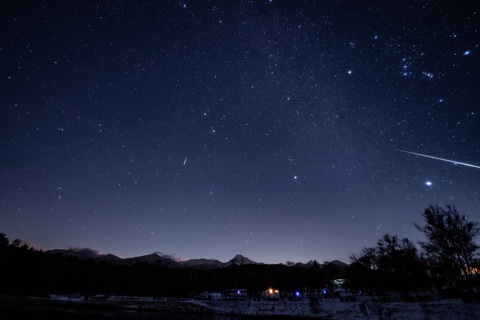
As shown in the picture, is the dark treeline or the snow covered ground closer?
the snow covered ground

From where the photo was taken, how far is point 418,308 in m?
29.9

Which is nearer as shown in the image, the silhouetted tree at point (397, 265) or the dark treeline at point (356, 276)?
the dark treeline at point (356, 276)

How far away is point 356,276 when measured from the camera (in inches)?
2820

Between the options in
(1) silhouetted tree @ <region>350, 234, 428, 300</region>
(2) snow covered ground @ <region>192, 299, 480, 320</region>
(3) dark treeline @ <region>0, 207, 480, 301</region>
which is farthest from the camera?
(1) silhouetted tree @ <region>350, 234, 428, 300</region>

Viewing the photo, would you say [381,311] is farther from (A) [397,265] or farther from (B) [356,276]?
(B) [356,276]

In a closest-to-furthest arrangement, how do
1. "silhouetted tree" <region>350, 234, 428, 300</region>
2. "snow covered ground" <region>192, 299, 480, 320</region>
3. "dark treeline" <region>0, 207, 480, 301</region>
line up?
"snow covered ground" <region>192, 299, 480, 320</region>
"dark treeline" <region>0, 207, 480, 301</region>
"silhouetted tree" <region>350, 234, 428, 300</region>

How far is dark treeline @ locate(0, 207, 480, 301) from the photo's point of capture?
35031mm

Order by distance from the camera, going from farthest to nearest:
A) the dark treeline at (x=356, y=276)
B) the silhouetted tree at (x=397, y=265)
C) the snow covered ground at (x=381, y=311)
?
1. the silhouetted tree at (x=397, y=265)
2. the dark treeline at (x=356, y=276)
3. the snow covered ground at (x=381, y=311)

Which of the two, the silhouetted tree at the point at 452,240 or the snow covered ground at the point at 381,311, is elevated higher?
the silhouetted tree at the point at 452,240

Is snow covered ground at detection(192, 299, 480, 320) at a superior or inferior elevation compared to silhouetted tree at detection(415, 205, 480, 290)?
inferior

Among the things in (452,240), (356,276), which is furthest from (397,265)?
(356,276)

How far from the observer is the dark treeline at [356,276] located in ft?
115

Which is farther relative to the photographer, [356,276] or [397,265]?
[356,276]

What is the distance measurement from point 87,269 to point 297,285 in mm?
80600
